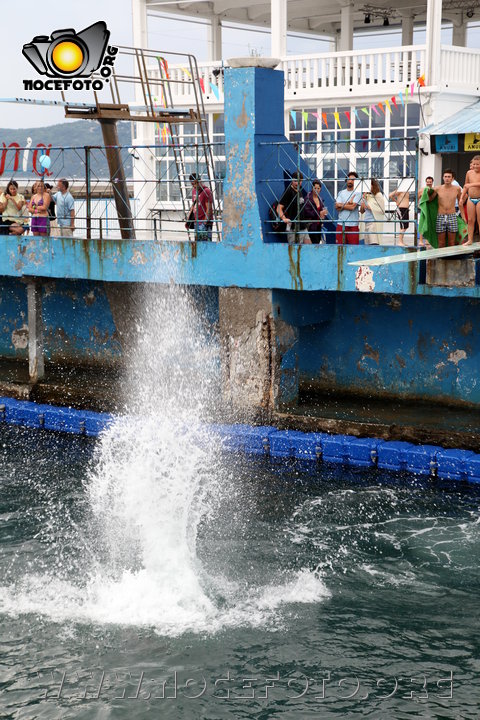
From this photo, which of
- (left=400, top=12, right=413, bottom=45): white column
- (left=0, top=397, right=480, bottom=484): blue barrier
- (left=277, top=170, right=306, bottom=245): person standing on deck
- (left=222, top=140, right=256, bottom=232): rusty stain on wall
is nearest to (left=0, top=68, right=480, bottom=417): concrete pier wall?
(left=222, top=140, right=256, bottom=232): rusty stain on wall

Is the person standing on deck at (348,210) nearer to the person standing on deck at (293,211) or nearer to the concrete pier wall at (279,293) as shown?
the person standing on deck at (293,211)

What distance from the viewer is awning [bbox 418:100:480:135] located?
16.9 meters

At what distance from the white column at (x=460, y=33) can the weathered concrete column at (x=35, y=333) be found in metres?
15.9

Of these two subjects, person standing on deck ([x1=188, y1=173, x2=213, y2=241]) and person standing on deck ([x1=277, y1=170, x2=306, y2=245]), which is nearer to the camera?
person standing on deck ([x1=277, y1=170, x2=306, y2=245])

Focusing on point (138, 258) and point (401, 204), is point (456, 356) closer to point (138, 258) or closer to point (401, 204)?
point (401, 204)

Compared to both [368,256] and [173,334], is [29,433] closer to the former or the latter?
[173,334]

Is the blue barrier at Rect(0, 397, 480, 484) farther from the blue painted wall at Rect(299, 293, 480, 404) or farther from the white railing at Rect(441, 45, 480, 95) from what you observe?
the white railing at Rect(441, 45, 480, 95)

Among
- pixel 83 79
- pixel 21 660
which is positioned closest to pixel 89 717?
pixel 21 660

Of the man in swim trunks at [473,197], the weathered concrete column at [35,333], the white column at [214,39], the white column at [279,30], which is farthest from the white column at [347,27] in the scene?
the man in swim trunks at [473,197]

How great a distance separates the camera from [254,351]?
1263 centimetres

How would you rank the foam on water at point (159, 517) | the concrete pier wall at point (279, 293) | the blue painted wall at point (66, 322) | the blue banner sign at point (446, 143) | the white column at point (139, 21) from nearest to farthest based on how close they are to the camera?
1. the foam on water at point (159, 517)
2. the concrete pier wall at point (279, 293)
3. the blue painted wall at point (66, 322)
4. the blue banner sign at point (446, 143)
5. the white column at point (139, 21)

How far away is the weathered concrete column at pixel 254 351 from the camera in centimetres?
1253

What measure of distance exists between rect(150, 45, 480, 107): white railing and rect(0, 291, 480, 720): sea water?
438 inches

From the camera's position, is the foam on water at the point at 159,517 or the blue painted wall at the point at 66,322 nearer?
the foam on water at the point at 159,517
